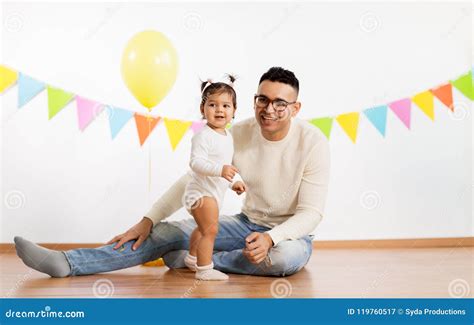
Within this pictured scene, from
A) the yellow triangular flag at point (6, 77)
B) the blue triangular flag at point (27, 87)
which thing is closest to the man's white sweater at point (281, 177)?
the blue triangular flag at point (27, 87)

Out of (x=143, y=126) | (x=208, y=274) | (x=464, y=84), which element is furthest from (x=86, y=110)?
(x=464, y=84)

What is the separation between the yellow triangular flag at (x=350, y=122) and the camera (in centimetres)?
300

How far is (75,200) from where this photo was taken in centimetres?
298

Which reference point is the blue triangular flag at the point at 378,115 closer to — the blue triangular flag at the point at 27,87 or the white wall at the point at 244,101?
the white wall at the point at 244,101

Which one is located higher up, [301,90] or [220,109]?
[301,90]

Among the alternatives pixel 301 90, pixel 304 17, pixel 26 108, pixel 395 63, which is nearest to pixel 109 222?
pixel 26 108

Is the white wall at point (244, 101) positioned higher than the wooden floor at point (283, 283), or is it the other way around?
the white wall at point (244, 101)

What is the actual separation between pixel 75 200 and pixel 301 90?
1233mm

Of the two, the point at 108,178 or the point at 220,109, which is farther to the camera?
the point at 108,178

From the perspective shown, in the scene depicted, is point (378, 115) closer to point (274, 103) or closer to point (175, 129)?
point (175, 129)

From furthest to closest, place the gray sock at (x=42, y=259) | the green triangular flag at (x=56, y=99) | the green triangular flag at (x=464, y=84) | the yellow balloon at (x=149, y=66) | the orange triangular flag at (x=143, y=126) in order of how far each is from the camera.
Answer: the green triangular flag at (x=464, y=84) < the orange triangular flag at (x=143, y=126) < the green triangular flag at (x=56, y=99) < the yellow balloon at (x=149, y=66) < the gray sock at (x=42, y=259)

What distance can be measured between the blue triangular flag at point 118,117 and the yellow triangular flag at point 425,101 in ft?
4.51

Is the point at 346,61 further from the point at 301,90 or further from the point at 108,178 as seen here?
the point at 108,178
